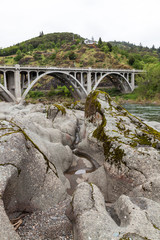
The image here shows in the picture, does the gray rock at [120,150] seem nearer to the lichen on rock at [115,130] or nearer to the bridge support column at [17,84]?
the lichen on rock at [115,130]

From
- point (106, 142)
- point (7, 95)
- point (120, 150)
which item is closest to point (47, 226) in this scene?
point (120, 150)

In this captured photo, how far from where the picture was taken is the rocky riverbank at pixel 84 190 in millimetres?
3852

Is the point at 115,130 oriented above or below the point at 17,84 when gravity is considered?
below

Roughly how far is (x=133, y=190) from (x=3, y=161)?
14.3 ft

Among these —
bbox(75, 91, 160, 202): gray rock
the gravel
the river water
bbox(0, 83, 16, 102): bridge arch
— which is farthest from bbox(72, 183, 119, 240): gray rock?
bbox(0, 83, 16, 102): bridge arch

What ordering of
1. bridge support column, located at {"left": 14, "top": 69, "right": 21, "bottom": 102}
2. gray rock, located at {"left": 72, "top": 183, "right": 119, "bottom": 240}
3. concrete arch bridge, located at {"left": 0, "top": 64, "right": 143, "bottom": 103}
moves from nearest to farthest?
gray rock, located at {"left": 72, "top": 183, "right": 119, "bottom": 240} → concrete arch bridge, located at {"left": 0, "top": 64, "right": 143, "bottom": 103} → bridge support column, located at {"left": 14, "top": 69, "right": 21, "bottom": 102}

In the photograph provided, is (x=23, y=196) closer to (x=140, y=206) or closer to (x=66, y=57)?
(x=140, y=206)

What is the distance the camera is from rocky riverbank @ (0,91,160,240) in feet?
12.6

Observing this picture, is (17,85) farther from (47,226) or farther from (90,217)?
(90,217)

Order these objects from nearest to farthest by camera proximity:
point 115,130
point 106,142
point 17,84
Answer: point 106,142
point 115,130
point 17,84

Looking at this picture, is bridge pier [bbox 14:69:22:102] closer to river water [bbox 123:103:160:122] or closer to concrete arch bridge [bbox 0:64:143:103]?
concrete arch bridge [bbox 0:64:143:103]

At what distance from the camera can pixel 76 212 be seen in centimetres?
429

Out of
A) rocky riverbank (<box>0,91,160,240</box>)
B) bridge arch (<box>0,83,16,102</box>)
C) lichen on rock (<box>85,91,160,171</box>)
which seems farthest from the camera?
bridge arch (<box>0,83,16,102</box>)

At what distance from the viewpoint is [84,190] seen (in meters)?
4.91
